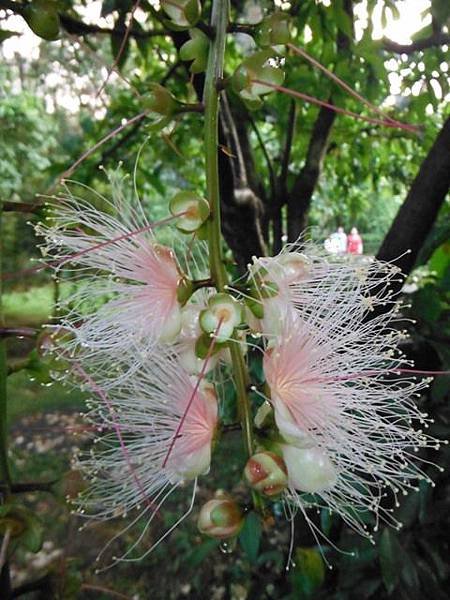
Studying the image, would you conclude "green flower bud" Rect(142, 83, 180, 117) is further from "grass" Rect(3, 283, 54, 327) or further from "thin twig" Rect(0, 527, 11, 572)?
"grass" Rect(3, 283, 54, 327)

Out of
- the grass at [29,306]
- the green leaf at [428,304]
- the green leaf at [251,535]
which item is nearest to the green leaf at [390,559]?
the green leaf at [251,535]

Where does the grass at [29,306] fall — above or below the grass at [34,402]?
above

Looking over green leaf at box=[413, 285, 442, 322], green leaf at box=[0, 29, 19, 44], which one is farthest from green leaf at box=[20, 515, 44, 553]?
green leaf at box=[413, 285, 442, 322]

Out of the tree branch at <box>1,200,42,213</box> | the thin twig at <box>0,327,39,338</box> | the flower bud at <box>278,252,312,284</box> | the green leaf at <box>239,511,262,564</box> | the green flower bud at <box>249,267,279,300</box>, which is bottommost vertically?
the green leaf at <box>239,511,262,564</box>

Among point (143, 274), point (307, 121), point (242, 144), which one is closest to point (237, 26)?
point (143, 274)

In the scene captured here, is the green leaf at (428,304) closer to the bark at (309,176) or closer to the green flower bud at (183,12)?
the bark at (309,176)

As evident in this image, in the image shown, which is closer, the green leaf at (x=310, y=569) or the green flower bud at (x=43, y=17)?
the green flower bud at (x=43, y=17)

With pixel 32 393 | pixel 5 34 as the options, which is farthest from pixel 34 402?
pixel 5 34

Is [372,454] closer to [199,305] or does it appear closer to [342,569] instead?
[199,305]
